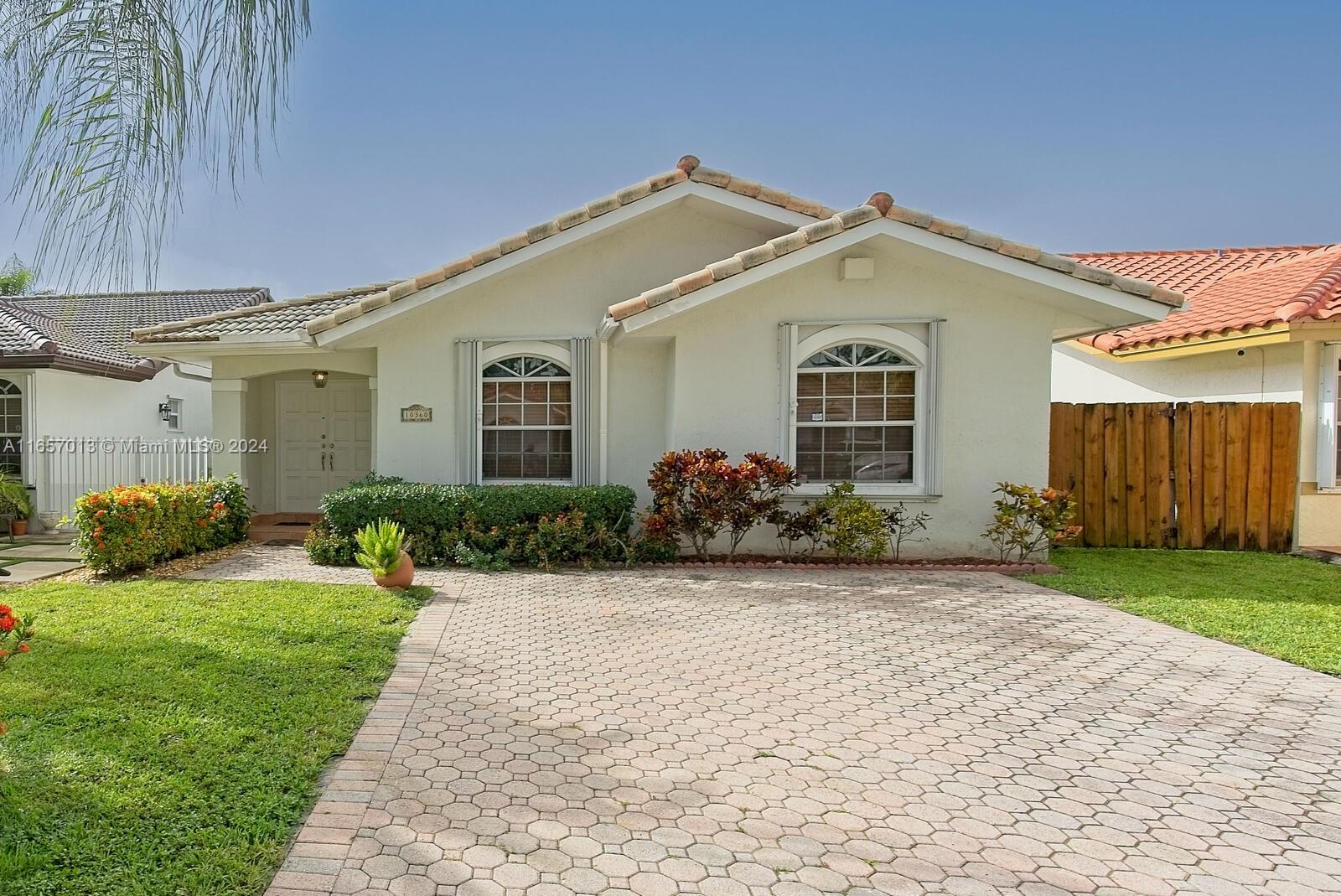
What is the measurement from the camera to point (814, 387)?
10234 millimetres

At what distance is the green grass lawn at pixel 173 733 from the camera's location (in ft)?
9.37

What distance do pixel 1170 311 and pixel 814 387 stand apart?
4.60 m

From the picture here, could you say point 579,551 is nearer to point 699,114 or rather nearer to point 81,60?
point 699,114

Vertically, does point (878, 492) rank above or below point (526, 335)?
below

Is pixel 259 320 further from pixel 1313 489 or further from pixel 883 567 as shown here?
pixel 1313 489

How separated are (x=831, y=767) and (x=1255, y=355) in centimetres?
1170

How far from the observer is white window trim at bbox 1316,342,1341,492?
1052 centimetres

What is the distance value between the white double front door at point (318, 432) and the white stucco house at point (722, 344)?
5.82 ft

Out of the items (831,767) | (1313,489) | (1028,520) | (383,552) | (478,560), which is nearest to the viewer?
(831,767)

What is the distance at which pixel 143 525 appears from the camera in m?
8.89

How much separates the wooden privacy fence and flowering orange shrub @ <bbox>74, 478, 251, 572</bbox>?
1284 cm

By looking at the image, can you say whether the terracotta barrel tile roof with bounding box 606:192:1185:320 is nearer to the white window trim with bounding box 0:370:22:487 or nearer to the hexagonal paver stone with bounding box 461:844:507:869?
the hexagonal paver stone with bounding box 461:844:507:869

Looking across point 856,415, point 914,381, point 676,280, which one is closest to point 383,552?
point 676,280

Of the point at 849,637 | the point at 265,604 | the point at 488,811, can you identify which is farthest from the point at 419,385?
the point at 488,811
